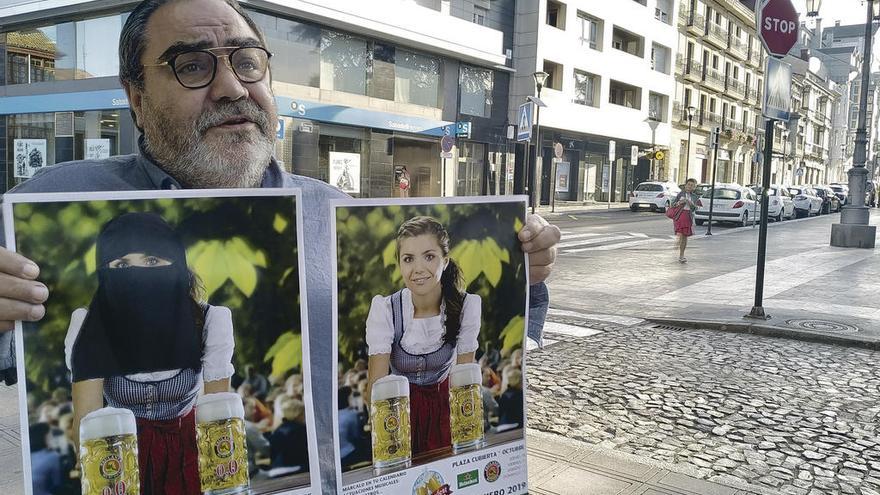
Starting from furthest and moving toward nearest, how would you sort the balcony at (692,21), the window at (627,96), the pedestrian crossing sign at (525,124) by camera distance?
1. the balcony at (692,21)
2. the window at (627,96)
3. the pedestrian crossing sign at (525,124)

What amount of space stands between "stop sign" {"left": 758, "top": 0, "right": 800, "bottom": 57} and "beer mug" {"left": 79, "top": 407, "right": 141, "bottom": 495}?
8424 mm

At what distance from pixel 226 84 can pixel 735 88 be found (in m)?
60.5

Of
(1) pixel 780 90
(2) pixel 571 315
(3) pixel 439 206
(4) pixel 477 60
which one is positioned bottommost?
(2) pixel 571 315

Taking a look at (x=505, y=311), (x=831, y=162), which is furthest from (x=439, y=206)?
(x=831, y=162)

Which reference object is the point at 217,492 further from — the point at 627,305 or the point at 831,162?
the point at 831,162

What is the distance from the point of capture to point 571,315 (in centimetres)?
859

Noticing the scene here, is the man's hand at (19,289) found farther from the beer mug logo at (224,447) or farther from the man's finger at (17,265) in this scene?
the beer mug logo at (224,447)

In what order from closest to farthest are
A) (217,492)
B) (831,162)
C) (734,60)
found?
(217,492) < (734,60) < (831,162)

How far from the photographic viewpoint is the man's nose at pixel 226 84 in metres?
1.63

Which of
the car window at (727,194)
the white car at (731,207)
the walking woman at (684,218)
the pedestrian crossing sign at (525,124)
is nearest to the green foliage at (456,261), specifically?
the walking woman at (684,218)

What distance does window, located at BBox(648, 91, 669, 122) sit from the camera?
4505 centimetres

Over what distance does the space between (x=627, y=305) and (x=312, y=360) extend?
27.0 feet

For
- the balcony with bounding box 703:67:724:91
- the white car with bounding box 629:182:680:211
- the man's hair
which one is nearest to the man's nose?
the man's hair

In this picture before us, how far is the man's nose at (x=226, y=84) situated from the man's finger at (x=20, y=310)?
648 millimetres
